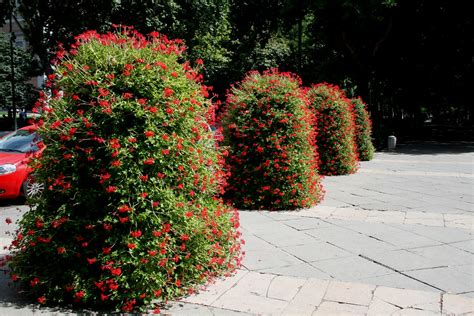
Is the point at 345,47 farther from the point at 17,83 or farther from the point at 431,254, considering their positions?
the point at 17,83

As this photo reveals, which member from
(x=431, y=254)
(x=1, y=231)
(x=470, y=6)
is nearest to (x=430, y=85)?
(x=470, y=6)

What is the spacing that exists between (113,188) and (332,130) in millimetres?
9267

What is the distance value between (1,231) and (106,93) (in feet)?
13.9

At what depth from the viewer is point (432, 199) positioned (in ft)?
28.9

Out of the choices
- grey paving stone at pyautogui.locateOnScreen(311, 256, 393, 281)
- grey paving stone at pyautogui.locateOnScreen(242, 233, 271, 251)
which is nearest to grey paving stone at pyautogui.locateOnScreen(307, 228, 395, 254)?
grey paving stone at pyautogui.locateOnScreen(311, 256, 393, 281)

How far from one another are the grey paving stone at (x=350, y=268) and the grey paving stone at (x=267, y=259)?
0.32 m

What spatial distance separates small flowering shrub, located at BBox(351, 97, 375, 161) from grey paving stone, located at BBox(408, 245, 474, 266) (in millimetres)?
10062

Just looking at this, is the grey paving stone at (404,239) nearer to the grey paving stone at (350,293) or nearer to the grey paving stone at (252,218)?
the grey paving stone at (350,293)

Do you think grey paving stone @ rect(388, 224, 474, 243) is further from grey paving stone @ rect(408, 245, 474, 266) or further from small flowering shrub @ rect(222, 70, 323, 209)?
small flowering shrub @ rect(222, 70, 323, 209)

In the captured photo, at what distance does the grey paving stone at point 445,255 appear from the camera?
5.01 metres

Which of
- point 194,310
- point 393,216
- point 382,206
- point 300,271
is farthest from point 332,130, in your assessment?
point 194,310

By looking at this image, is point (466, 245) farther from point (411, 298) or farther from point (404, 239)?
point (411, 298)

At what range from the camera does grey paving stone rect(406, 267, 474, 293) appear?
14.1 ft

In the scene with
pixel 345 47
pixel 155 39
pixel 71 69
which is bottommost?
pixel 71 69
